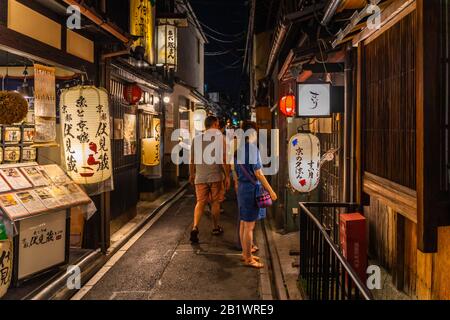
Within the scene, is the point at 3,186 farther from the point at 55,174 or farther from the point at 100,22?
the point at 100,22

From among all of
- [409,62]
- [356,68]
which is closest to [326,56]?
[356,68]

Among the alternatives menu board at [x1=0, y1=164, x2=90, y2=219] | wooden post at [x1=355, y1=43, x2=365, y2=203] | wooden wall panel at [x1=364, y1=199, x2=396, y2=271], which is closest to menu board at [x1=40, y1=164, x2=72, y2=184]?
menu board at [x1=0, y1=164, x2=90, y2=219]

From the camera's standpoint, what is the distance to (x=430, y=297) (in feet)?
17.4

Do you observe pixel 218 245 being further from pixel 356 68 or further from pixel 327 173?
pixel 356 68

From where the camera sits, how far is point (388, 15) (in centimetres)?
524

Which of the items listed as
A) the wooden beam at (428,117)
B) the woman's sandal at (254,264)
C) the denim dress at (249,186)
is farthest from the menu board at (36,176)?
the wooden beam at (428,117)

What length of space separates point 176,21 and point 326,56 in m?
12.0

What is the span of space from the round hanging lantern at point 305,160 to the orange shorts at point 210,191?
8.64 feet

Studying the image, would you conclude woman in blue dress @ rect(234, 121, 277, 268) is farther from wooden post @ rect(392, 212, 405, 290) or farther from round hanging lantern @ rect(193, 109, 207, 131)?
round hanging lantern @ rect(193, 109, 207, 131)

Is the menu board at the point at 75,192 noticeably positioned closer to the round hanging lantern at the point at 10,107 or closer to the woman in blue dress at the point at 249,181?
the round hanging lantern at the point at 10,107

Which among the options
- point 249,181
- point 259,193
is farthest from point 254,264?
point 249,181

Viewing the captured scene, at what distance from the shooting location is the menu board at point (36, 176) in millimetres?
7820

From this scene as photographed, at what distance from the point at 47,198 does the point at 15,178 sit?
673mm

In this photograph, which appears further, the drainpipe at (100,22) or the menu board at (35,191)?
the drainpipe at (100,22)
